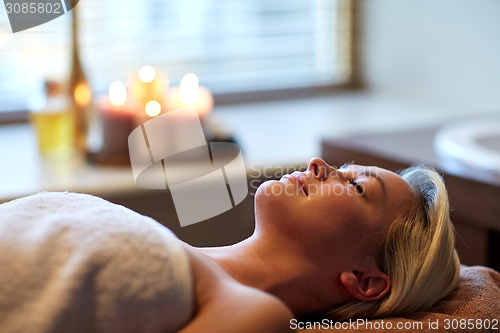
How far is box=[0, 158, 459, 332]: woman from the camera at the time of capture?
0.81 meters

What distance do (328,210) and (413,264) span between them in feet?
0.49

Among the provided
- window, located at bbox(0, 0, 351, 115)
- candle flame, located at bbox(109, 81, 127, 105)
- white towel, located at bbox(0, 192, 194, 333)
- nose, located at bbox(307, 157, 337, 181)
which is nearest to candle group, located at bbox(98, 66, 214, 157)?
candle flame, located at bbox(109, 81, 127, 105)

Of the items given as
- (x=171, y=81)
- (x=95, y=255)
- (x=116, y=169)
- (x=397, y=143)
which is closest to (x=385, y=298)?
(x=95, y=255)

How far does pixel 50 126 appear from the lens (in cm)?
176

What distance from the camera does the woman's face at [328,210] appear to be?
38.8 inches

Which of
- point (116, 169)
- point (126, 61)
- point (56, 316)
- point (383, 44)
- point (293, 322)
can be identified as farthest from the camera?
point (383, 44)

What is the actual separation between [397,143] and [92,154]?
72 centimetres

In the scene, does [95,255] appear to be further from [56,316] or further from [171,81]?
[171,81]

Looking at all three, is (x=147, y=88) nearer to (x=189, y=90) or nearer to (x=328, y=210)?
(x=189, y=90)

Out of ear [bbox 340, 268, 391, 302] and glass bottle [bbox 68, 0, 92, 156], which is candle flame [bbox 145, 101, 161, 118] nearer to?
glass bottle [bbox 68, 0, 92, 156]

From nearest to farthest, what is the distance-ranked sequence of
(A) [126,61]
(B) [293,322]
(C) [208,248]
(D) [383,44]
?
(B) [293,322], (C) [208,248], (A) [126,61], (D) [383,44]

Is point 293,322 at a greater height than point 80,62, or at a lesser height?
lesser

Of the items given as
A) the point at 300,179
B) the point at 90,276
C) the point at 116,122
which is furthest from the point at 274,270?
the point at 116,122

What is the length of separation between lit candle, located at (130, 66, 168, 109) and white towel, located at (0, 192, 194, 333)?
895mm
